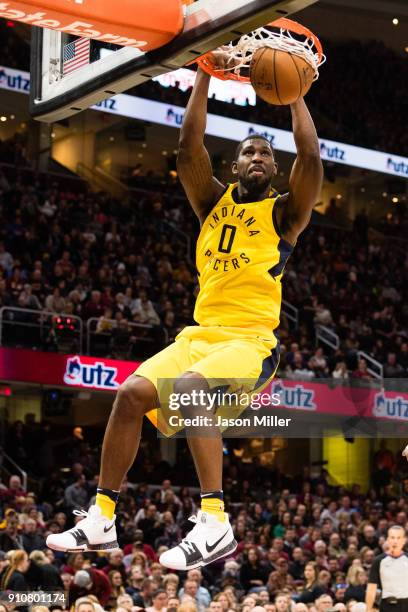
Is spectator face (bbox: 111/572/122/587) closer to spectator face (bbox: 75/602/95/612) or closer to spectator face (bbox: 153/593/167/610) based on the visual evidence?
spectator face (bbox: 153/593/167/610)

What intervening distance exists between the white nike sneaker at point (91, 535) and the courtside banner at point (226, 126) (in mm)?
14940

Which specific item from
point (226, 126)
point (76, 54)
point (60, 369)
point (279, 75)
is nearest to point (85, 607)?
point (76, 54)

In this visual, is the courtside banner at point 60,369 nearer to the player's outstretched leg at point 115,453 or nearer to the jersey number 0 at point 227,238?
the jersey number 0 at point 227,238

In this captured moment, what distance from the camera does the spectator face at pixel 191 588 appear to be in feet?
42.0

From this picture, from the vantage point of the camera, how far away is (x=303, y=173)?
6.12 meters

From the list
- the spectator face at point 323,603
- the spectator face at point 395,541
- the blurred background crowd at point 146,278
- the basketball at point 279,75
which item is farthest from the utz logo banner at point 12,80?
the basketball at point 279,75

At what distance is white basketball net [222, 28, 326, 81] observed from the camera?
6047 mm

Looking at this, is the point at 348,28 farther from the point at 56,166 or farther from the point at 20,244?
the point at 20,244

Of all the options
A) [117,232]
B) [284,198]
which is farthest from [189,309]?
[284,198]

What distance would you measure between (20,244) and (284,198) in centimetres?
1592

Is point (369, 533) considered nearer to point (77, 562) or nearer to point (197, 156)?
point (77, 562)

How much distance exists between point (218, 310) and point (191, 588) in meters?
7.30

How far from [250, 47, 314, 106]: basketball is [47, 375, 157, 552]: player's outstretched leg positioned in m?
1.55

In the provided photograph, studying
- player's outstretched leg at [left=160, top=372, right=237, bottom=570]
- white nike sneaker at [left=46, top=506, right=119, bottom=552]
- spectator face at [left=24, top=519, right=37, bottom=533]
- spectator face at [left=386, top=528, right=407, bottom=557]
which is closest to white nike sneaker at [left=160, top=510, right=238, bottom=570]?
player's outstretched leg at [left=160, top=372, right=237, bottom=570]
